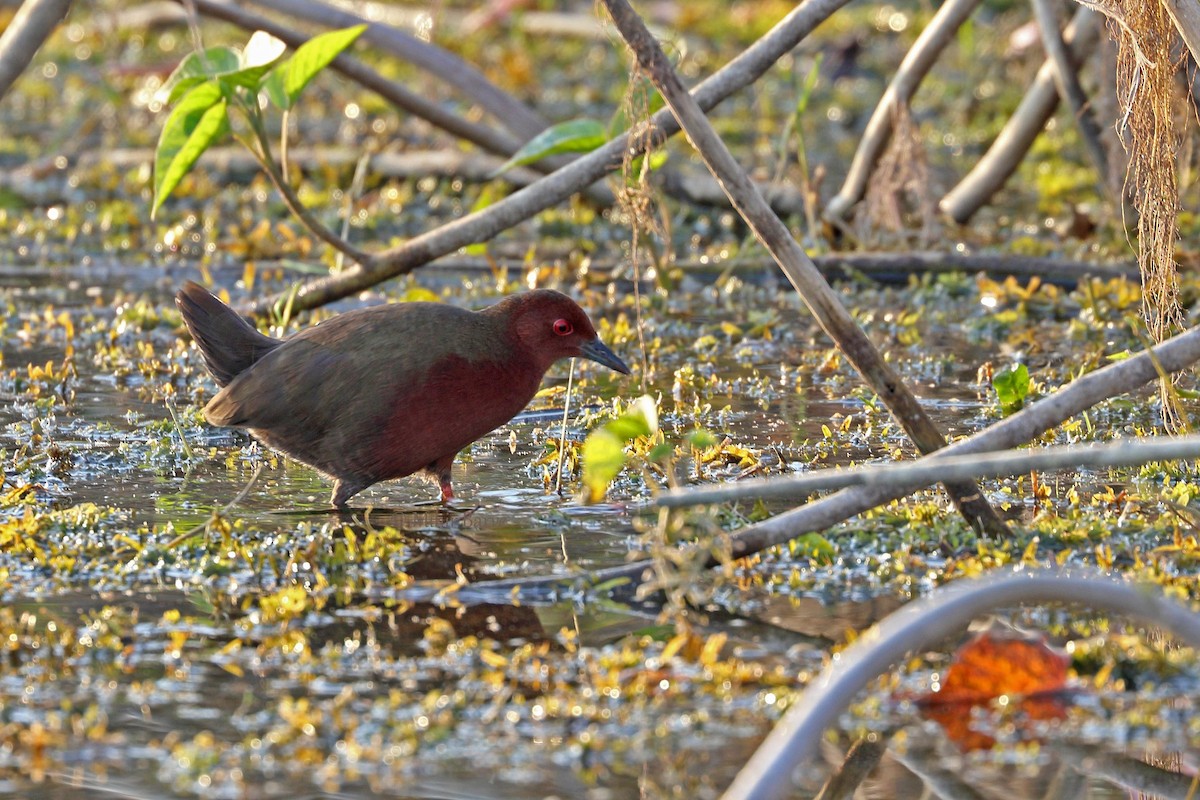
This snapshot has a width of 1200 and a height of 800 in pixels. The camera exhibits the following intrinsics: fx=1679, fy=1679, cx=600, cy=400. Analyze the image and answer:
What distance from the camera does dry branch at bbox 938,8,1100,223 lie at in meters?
7.43

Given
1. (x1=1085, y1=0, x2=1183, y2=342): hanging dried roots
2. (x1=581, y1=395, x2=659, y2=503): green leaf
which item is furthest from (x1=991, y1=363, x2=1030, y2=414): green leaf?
(x1=581, y1=395, x2=659, y2=503): green leaf

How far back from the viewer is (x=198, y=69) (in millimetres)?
5691

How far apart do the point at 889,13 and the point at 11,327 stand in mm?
9816

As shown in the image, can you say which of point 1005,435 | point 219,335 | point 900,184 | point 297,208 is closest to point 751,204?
point 1005,435

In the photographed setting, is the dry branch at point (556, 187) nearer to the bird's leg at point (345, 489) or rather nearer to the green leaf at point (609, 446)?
the bird's leg at point (345, 489)

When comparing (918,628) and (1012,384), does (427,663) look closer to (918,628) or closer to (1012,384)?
(918,628)

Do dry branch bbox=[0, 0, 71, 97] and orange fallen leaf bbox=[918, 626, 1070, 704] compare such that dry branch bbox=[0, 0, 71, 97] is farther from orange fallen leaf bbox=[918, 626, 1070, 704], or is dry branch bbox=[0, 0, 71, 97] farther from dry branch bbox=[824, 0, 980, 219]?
dry branch bbox=[824, 0, 980, 219]

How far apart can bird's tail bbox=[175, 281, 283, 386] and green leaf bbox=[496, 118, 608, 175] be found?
4.45 ft

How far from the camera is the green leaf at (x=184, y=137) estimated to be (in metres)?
5.68

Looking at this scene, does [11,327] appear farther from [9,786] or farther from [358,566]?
[9,786]

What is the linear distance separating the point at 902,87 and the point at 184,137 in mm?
3258

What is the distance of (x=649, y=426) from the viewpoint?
3535 millimetres

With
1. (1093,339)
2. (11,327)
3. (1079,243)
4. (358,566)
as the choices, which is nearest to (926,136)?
(1079,243)

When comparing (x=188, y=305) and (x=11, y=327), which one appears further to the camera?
(x=11, y=327)
